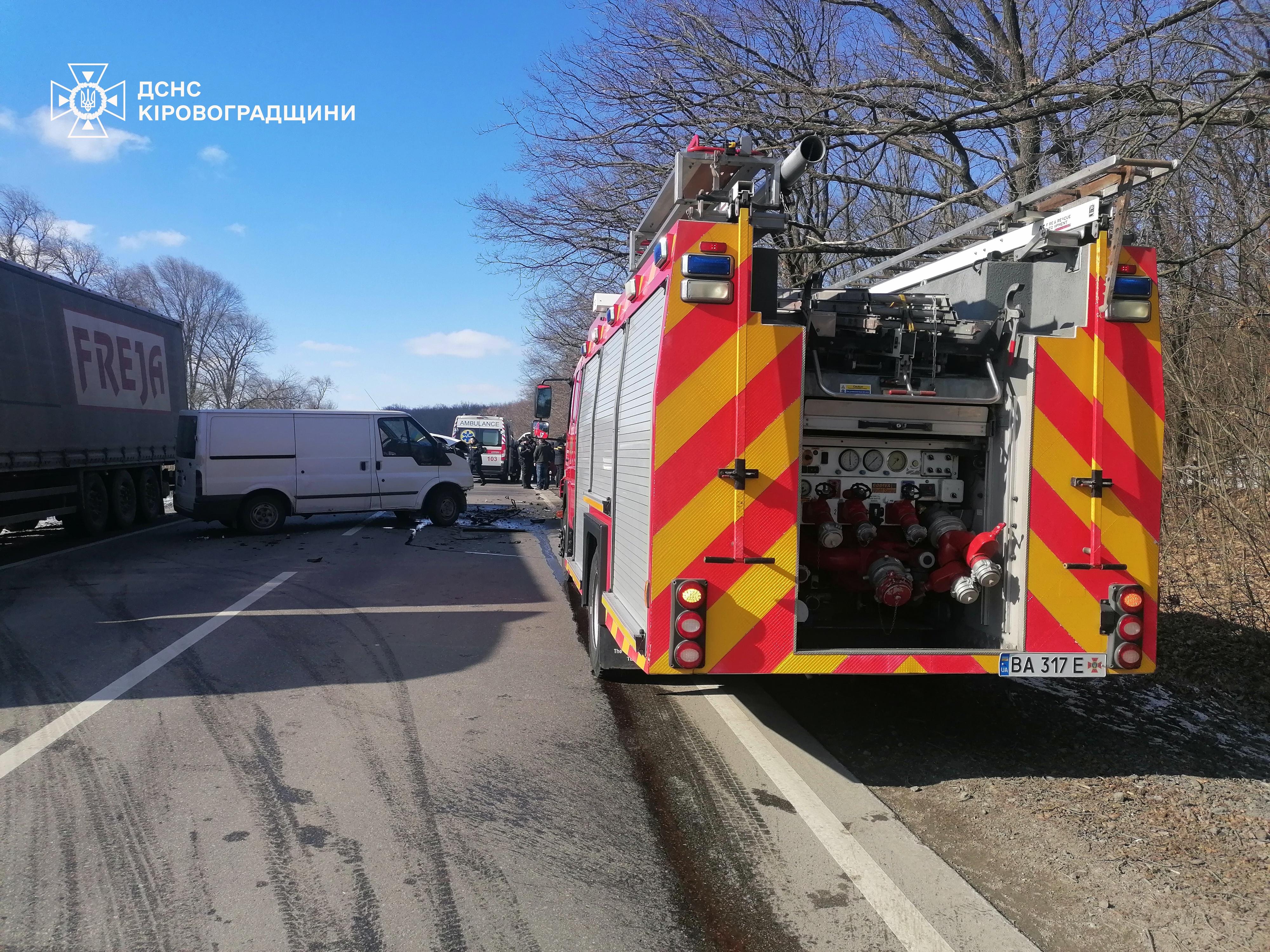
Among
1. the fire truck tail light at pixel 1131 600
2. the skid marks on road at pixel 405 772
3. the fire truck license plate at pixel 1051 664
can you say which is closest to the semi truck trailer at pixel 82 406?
the skid marks on road at pixel 405 772

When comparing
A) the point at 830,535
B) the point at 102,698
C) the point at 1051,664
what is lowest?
the point at 102,698

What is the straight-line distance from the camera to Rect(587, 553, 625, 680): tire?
5715 mm

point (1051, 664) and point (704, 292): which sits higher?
point (704, 292)

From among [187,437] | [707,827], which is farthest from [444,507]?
[707,827]

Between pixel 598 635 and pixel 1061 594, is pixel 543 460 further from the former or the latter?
pixel 1061 594

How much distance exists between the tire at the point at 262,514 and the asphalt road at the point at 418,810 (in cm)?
726

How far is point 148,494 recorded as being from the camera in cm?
1691

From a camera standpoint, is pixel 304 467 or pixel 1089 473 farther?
pixel 304 467

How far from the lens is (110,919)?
3.10 meters

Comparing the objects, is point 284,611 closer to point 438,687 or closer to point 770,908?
point 438,687

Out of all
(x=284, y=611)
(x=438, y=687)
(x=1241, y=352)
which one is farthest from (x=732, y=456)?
(x=1241, y=352)

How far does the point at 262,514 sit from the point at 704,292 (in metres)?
12.8

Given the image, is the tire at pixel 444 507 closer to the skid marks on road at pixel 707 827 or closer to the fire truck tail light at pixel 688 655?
the skid marks on road at pixel 707 827

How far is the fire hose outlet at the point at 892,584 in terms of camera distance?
15.1 ft
